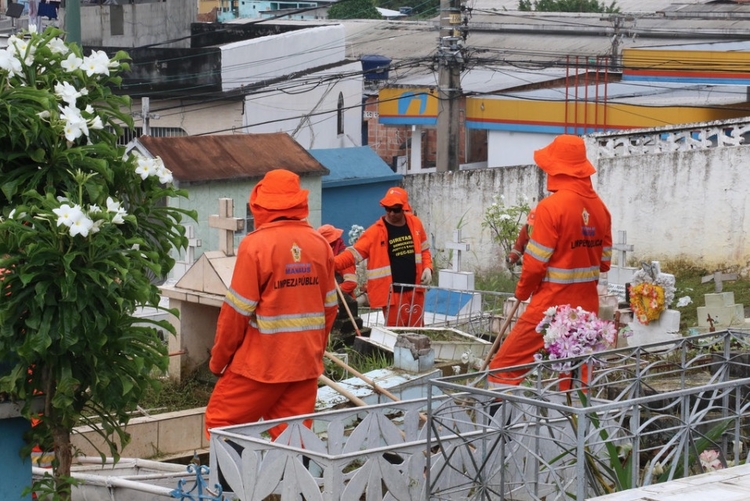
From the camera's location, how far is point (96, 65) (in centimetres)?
509

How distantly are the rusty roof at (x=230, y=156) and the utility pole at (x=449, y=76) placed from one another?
3181mm

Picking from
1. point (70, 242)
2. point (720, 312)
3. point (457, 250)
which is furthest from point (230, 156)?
point (70, 242)

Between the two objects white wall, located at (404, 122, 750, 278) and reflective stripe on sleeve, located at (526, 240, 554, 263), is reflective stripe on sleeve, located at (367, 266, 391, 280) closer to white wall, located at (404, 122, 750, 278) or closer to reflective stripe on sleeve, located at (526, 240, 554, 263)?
reflective stripe on sleeve, located at (526, 240, 554, 263)

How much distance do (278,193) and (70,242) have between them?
1.66 metres

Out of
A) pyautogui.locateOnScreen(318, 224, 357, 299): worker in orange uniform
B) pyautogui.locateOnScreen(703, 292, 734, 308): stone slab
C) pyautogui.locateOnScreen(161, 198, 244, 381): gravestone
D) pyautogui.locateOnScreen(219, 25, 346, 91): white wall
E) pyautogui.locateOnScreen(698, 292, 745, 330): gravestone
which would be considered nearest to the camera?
pyautogui.locateOnScreen(161, 198, 244, 381): gravestone

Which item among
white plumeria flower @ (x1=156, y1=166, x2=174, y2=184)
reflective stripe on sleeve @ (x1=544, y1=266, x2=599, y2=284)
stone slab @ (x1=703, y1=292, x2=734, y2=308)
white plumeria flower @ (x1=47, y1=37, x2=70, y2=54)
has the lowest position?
stone slab @ (x1=703, y1=292, x2=734, y2=308)

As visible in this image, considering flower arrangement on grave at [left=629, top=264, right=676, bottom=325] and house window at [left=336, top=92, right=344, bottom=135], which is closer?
flower arrangement on grave at [left=629, top=264, right=676, bottom=325]

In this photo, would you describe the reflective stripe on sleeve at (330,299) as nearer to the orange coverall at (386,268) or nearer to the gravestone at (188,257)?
the orange coverall at (386,268)

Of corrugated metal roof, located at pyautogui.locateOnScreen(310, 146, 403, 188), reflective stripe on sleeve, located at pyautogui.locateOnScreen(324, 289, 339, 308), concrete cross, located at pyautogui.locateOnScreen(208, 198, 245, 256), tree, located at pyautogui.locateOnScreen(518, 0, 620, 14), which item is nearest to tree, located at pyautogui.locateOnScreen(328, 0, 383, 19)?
tree, located at pyautogui.locateOnScreen(518, 0, 620, 14)

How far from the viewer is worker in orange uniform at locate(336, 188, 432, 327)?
9.66m

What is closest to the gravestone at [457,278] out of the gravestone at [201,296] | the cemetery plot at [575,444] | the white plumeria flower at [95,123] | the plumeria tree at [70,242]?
the gravestone at [201,296]

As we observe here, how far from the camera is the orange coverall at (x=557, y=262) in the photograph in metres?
7.04

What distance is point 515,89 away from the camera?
2823 cm

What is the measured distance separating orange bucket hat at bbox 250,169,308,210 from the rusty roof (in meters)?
10.2
